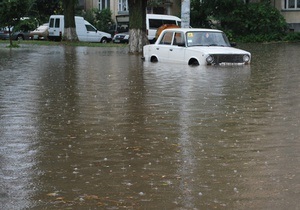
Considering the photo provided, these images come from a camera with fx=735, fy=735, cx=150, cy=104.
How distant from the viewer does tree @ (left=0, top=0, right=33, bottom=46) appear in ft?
130

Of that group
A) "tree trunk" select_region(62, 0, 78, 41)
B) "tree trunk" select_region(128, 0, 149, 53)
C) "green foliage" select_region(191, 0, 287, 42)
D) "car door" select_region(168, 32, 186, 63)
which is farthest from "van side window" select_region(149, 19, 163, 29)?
"car door" select_region(168, 32, 186, 63)

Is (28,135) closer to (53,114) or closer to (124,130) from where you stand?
(124,130)

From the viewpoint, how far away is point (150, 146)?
8586 mm

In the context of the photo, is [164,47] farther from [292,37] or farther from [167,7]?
[167,7]

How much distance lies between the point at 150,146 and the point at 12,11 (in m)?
33.0

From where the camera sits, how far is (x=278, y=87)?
51.2 feet

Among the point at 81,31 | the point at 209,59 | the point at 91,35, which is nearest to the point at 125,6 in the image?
the point at 91,35

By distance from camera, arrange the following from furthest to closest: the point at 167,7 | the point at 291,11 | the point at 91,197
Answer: the point at 167,7
the point at 291,11
the point at 91,197

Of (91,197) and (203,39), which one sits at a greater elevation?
(203,39)

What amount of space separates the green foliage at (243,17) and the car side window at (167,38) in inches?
1079

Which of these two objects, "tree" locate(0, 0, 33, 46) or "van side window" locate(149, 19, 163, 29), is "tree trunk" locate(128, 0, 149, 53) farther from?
"van side window" locate(149, 19, 163, 29)

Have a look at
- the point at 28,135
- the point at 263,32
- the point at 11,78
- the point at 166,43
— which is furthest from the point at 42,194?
the point at 263,32

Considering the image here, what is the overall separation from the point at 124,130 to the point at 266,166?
283cm

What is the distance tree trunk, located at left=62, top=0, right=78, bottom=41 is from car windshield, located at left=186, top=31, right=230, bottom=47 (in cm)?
2520
